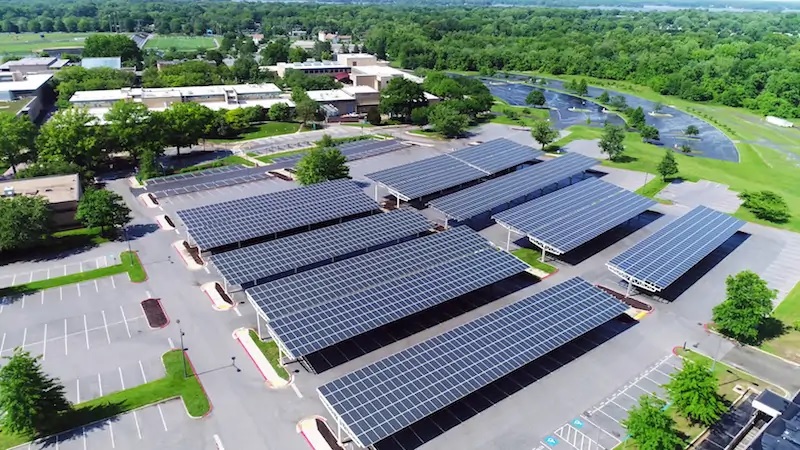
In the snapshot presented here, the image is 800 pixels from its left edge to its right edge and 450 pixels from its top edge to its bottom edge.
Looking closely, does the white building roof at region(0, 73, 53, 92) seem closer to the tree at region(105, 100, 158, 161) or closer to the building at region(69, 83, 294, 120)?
the building at region(69, 83, 294, 120)

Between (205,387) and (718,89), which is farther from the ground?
(718,89)

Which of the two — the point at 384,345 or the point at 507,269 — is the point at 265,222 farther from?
the point at 507,269

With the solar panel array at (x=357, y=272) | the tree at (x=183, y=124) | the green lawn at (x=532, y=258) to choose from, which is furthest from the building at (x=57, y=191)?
the green lawn at (x=532, y=258)

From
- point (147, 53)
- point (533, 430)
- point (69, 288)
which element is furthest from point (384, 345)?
point (147, 53)

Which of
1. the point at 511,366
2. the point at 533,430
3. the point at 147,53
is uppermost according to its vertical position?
the point at 147,53

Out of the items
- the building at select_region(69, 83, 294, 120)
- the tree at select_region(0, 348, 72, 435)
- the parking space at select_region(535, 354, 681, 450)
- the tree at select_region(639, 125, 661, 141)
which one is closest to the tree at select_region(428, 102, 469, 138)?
the building at select_region(69, 83, 294, 120)

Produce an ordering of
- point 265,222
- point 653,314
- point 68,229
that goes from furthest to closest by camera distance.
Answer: point 68,229, point 265,222, point 653,314

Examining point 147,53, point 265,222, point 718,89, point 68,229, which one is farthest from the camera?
point 147,53

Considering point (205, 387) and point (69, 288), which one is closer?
point (205, 387)
